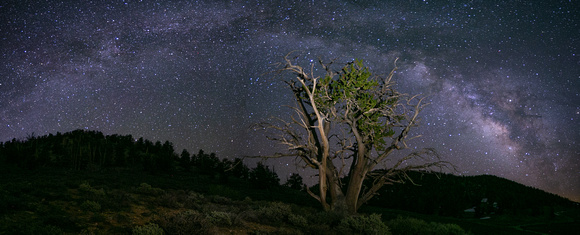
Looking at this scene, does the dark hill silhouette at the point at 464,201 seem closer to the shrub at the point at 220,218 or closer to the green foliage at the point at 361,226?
the green foliage at the point at 361,226

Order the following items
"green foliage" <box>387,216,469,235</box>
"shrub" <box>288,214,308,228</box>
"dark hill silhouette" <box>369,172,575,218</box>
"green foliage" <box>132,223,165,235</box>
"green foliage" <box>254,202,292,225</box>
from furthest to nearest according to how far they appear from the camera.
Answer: "dark hill silhouette" <box>369,172,575,218</box> → "green foliage" <box>387,216,469,235</box> → "green foliage" <box>254,202,292,225</box> → "shrub" <box>288,214,308,228</box> → "green foliage" <box>132,223,165,235</box>

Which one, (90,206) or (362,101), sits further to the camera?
(362,101)

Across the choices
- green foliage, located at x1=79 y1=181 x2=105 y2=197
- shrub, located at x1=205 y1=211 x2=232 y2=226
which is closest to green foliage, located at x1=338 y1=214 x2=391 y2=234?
shrub, located at x1=205 y1=211 x2=232 y2=226

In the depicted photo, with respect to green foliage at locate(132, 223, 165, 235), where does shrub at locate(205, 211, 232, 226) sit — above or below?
above

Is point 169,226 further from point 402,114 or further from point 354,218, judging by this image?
point 402,114

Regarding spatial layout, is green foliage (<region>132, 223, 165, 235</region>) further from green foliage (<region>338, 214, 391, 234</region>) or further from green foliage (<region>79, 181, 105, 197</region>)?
green foliage (<region>338, 214, 391, 234</region>)

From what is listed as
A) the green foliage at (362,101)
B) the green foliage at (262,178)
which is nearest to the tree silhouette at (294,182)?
the green foliage at (262,178)

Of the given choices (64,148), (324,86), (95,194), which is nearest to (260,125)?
(324,86)

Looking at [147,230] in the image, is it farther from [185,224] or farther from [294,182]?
[294,182]

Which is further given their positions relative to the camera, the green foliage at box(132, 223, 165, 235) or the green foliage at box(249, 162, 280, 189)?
the green foliage at box(249, 162, 280, 189)

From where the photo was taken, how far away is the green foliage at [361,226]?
1078 cm

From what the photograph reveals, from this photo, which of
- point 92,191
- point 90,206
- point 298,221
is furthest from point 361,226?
point 92,191

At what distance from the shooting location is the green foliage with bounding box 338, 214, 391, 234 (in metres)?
10.8

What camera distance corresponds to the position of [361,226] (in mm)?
10977
